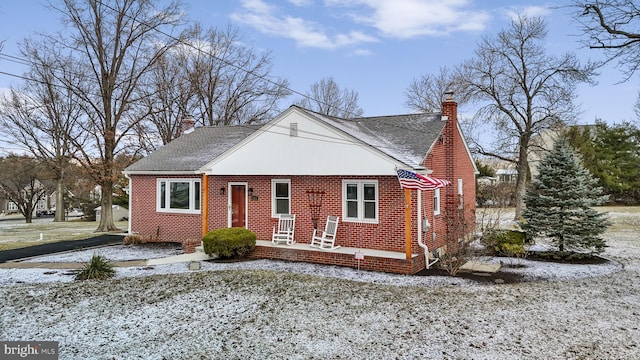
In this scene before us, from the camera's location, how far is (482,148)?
2692cm

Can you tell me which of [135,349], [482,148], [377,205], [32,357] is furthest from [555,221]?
[482,148]

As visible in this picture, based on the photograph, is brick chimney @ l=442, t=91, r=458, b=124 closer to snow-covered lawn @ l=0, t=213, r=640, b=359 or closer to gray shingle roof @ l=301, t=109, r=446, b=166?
gray shingle roof @ l=301, t=109, r=446, b=166

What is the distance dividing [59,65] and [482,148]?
2734cm

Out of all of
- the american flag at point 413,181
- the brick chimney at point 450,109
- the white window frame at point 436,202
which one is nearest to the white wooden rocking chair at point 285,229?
the american flag at point 413,181

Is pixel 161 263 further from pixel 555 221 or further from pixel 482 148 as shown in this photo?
pixel 482 148

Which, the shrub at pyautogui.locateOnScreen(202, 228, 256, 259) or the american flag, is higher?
the american flag

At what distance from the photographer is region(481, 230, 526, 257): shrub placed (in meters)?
12.5

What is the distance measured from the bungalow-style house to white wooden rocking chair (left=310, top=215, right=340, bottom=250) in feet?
0.55

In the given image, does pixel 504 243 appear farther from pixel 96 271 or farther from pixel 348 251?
pixel 96 271

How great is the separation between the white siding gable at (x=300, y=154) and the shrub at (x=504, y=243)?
190 inches

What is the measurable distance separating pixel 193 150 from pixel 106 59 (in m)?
10.3

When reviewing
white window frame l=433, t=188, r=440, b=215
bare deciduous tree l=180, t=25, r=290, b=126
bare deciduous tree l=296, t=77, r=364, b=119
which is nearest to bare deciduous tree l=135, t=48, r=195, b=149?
bare deciduous tree l=180, t=25, r=290, b=126

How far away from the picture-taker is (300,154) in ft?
39.5

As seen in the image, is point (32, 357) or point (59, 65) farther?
point (59, 65)
